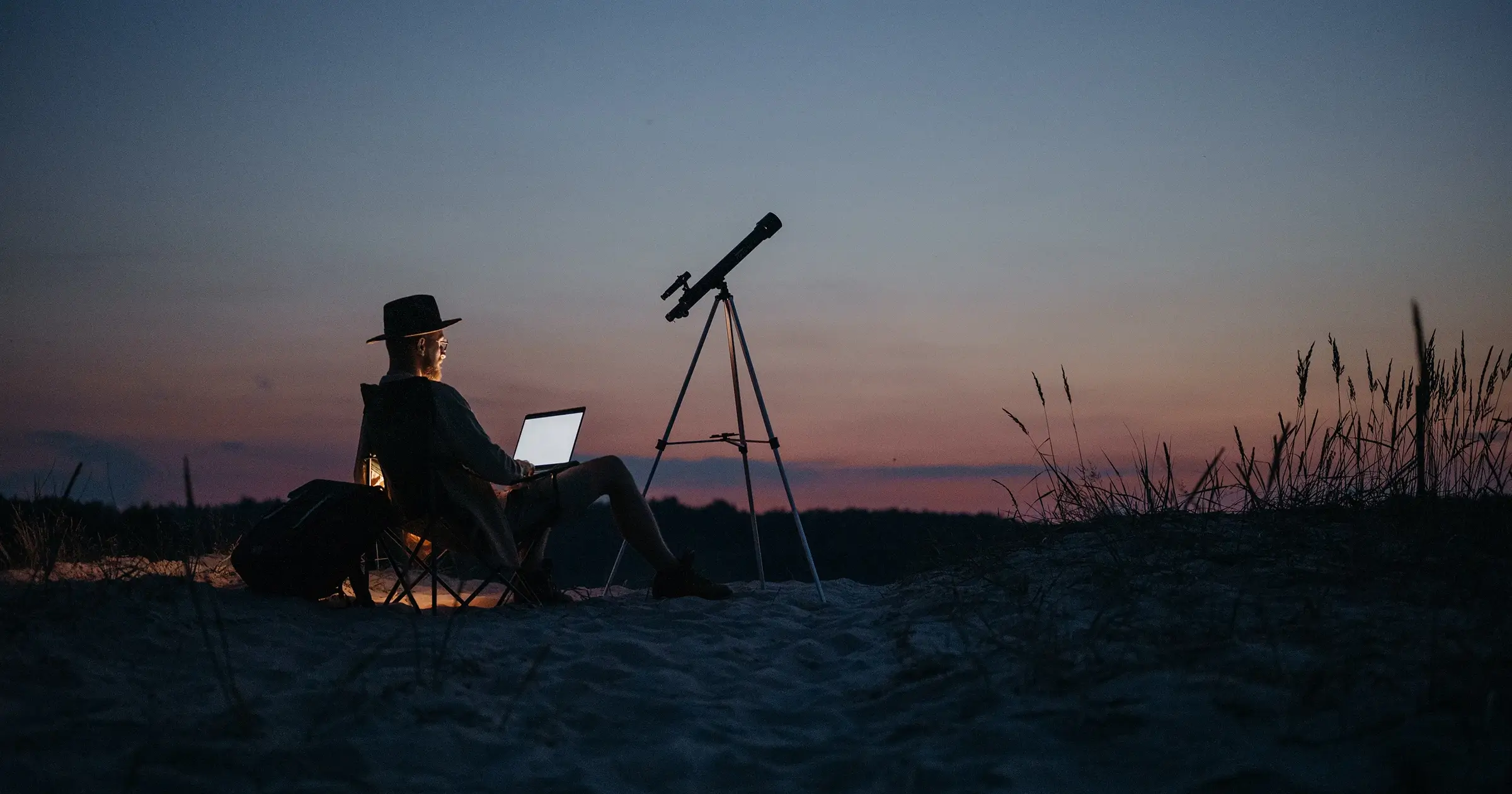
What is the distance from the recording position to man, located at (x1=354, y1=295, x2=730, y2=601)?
4.38 metres

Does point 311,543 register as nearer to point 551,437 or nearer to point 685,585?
point 551,437

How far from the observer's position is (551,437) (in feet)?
16.7

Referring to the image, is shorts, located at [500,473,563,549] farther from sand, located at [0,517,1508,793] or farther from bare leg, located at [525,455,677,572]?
sand, located at [0,517,1508,793]

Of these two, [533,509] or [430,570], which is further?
[533,509]

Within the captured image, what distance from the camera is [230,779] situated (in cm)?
217

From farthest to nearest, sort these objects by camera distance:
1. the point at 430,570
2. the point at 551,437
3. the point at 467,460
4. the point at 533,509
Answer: the point at 551,437, the point at 533,509, the point at 467,460, the point at 430,570

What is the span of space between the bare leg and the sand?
1110 mm

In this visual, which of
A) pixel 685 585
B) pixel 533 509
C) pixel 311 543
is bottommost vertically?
pixel 685 585

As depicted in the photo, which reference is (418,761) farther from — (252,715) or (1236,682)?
(1236,682)

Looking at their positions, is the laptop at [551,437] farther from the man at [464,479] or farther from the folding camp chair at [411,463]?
the folding camp chair at [411,463]

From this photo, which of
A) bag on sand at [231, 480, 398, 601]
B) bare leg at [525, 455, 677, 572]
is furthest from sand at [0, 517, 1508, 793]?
bare leg at [525, 455, 677, 572]

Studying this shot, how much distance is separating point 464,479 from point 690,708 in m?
2.11

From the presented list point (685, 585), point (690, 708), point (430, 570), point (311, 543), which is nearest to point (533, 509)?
point (430, 570)

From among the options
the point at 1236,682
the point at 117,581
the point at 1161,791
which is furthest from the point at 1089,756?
the point at 117,581
